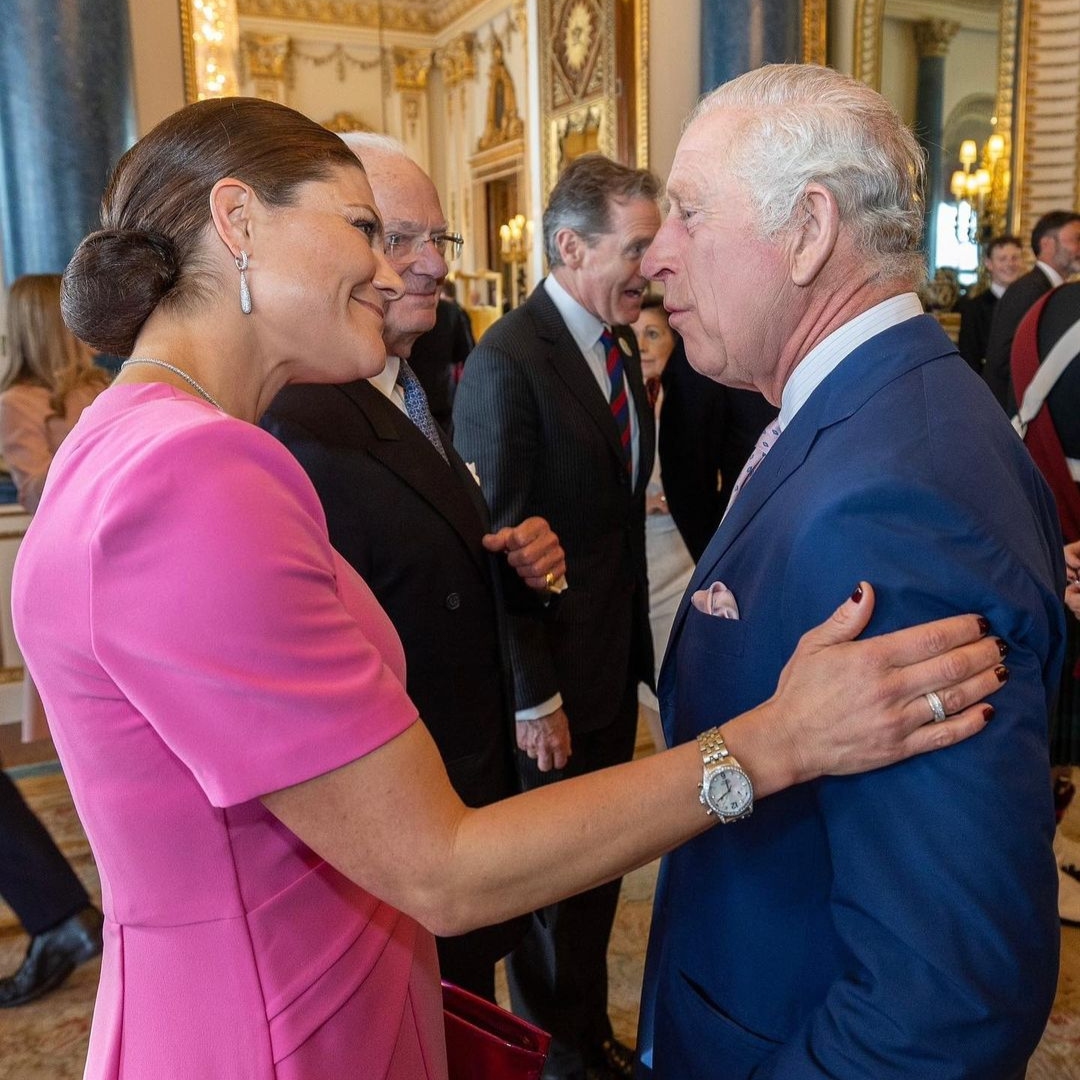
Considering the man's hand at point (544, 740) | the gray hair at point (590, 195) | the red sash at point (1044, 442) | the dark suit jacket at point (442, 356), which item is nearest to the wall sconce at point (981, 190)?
the dark suit jacket at point (442, 356)

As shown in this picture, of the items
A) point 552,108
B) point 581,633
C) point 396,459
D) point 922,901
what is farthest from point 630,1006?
Answer: point 552,108

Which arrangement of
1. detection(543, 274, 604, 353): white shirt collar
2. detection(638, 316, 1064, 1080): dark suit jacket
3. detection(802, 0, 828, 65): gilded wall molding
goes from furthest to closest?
detection(802, 0, 828, 65): gilded wall molding → detection(543, 274, 604, 353): white shirt collar → detection(638, 316, 1064, 1080): dark suit jacket

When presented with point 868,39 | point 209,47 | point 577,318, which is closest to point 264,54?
point 209,47

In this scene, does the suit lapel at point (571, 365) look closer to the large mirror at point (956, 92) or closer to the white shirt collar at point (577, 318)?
the white shirt collar at point (577, 318)

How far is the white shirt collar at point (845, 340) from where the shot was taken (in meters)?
1.08

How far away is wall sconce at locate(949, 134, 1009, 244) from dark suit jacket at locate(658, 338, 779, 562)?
4358 mm

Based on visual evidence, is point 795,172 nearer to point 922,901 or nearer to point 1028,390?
point 922,901

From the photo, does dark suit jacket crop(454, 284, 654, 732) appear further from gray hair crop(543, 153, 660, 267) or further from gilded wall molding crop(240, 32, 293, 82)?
gilded wall molding crop(240, 32, 293, 82)

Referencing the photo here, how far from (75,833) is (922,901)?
338 cm

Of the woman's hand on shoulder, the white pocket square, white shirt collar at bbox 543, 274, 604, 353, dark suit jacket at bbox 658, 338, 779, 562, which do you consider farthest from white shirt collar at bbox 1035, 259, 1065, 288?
the woman's hand on shoulder

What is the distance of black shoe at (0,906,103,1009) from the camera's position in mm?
2633

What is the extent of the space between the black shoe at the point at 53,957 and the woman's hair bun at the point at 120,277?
2.24 meters

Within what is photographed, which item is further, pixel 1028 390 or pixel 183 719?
pixel 1028 390

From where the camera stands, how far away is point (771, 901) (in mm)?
1062
